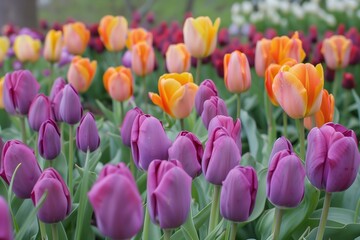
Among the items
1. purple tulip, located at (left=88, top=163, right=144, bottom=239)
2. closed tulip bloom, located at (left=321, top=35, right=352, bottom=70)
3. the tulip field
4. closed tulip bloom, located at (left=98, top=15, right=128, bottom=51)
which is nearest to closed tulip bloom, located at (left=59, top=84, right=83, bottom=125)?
the tulip field

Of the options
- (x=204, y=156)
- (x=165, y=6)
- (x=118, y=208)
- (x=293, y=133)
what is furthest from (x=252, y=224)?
(x=165, y=6)

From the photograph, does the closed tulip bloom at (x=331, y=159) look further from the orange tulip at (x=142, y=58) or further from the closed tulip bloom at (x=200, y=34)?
the orange tulip at (x=142, y=58)

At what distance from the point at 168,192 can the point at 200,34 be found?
4.01 ft

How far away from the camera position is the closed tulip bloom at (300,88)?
1.43 meters

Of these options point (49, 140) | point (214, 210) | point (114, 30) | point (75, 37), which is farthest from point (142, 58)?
point (214, 210)

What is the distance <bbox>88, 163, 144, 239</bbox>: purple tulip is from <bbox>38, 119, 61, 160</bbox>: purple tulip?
58 centimetres

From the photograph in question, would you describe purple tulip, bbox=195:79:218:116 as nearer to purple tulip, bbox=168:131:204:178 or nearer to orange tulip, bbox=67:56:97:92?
purple tulip, bbox=168:131:204:178

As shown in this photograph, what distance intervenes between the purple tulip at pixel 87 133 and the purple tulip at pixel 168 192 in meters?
0.51

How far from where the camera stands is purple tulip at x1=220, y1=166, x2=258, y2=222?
3.59 feet

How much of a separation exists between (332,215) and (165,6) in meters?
10.9

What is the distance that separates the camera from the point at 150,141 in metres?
1.21

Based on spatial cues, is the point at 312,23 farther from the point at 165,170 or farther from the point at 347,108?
the point at 165,170

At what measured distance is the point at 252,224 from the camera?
1691 mm

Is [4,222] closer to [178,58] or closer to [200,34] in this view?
[200,34]
